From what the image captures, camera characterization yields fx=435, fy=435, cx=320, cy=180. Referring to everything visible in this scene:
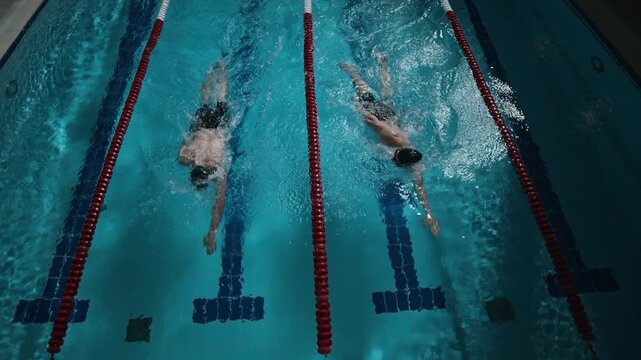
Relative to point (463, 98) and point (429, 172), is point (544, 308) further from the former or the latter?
point (463, 98)

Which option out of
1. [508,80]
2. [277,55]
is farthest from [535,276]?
[277,55]

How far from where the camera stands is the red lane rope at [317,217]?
2.98 meters

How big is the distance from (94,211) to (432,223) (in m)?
2.92

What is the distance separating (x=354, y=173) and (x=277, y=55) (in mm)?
2073

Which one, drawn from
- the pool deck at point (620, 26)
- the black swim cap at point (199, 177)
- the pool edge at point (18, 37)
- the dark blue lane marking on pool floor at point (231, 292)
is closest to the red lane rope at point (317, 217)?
the dark blue lane marking on pool floor at point (231, 292)

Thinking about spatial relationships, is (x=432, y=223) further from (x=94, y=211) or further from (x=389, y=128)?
(x=94, y=211)

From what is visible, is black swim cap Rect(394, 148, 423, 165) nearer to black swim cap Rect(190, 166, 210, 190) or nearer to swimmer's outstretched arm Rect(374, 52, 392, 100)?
swimmer's outstretched arm Rect(374, 52, 392, 100)

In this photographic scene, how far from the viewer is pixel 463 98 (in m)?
4.90

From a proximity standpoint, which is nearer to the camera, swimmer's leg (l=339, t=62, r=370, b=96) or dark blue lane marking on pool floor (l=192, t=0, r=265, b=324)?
dark blue lane marking on pool floor (l=192, t=0, r=265, b=324)

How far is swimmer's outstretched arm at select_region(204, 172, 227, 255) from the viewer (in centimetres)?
390

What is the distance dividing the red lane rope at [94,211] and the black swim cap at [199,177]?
2.54 feet

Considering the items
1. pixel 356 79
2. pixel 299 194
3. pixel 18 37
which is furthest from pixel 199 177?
pixel 18 37

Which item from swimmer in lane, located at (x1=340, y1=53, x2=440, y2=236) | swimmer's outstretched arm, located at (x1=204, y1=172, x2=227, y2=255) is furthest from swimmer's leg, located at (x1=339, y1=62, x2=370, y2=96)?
swimmer's outstretched arm, located at (x1=204, y1=172, x2=227, y2=255)

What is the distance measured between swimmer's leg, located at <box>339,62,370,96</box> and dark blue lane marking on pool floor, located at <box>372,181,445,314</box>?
135 cm
